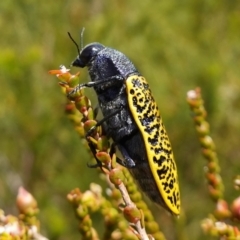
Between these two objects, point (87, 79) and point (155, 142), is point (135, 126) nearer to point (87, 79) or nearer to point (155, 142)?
point (155, 142)

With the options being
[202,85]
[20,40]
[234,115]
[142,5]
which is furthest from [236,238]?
[142,5]

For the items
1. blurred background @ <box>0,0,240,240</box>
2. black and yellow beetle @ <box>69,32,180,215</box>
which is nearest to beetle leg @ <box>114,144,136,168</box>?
black and yellow beetle @ <box>69,32,180,215</box>

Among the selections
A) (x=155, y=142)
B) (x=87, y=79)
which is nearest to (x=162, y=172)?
(x=155, y=142)

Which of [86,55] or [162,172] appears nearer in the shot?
[162,172]

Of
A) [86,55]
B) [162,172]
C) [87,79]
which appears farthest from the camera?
[87,79]

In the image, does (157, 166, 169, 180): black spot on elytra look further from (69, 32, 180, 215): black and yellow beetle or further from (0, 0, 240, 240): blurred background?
(0, 0, 240, 240): blurred background

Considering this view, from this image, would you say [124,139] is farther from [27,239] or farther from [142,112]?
[27,239]

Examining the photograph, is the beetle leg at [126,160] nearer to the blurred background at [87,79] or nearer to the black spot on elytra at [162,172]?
the black spot on elytra at [162,172]
